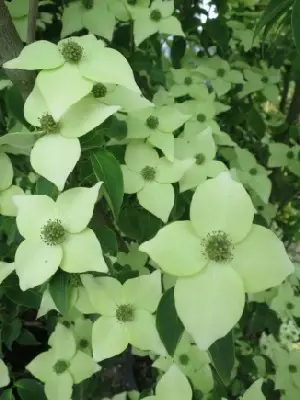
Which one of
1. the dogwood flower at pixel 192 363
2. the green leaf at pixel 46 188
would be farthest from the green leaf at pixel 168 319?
the dogwood flower at pixel 192 363

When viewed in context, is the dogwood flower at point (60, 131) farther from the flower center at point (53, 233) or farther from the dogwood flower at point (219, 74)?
the dogwood flower at point (219, 74)

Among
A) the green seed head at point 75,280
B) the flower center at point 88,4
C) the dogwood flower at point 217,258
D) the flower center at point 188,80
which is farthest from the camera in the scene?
the flower center at point 188,80

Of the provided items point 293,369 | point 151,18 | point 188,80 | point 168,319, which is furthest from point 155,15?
point 293,369

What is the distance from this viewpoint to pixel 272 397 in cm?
93

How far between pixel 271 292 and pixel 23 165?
49cm

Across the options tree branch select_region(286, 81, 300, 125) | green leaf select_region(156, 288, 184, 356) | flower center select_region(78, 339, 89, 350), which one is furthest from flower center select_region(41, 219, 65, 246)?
tree branch select_region(286, 81, 300, 125)

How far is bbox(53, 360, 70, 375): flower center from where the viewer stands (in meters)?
0.70

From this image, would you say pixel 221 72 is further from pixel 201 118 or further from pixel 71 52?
pixel 71 52

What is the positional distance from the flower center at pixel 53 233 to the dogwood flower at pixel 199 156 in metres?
0.16

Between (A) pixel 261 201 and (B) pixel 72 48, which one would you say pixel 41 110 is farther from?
(A) pixel 261 201

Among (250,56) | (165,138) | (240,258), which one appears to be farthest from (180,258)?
(250,56)

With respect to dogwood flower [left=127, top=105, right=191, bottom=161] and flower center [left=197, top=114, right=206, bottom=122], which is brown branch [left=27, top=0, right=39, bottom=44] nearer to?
dogwood flower [left=127, top=105, right=191, bottom=161]

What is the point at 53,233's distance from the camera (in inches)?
19.0

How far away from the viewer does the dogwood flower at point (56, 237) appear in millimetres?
473
